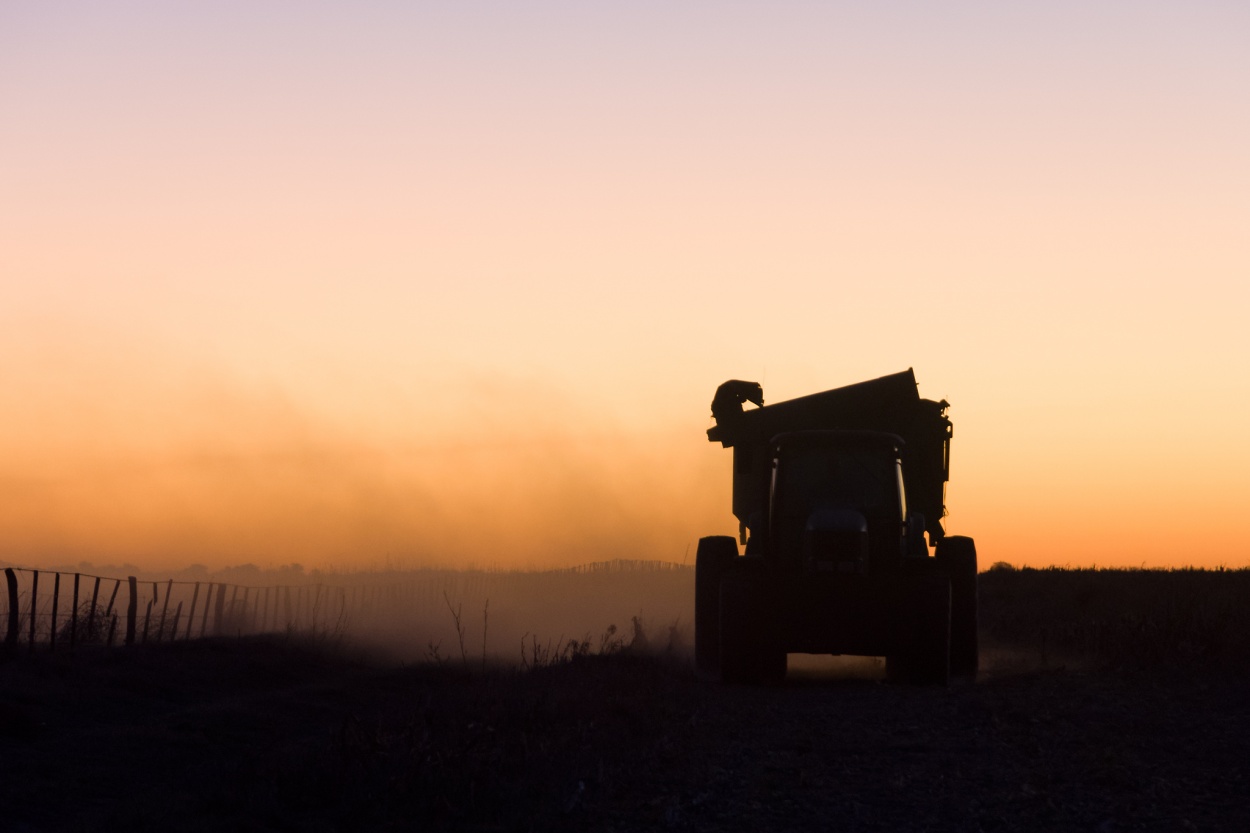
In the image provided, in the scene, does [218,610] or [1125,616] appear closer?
[1125,616]

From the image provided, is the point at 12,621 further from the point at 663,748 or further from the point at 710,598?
the point at 663,748

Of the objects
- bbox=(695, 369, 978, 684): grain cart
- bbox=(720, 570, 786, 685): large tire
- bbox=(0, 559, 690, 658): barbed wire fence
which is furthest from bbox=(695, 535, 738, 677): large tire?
bbox=(0, 559, 690, 658): barbed wire fence

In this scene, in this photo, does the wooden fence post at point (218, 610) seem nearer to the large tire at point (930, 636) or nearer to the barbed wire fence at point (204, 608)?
the barbed wire fence at point (204, 608)

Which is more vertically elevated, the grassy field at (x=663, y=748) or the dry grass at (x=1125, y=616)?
the dry grass at (x=1125, y=616)

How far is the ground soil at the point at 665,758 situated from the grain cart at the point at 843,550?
0.71 metres

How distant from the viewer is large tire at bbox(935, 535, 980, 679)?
57.9ft

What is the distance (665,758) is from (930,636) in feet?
23.2

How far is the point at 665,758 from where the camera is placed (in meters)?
10.2

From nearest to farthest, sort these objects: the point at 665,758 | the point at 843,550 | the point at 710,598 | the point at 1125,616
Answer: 1. the point at 665,758
2. the point at 843,550
3. the point at 710,598
4. the point at 1125,616

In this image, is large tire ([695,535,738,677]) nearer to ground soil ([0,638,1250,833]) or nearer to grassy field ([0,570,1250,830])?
grassy field ([0,570,1250,830])

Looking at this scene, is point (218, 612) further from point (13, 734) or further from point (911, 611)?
point (911, 611)

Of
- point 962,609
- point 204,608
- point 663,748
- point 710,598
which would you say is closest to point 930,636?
point 962,609

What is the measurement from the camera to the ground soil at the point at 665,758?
26.6 ft

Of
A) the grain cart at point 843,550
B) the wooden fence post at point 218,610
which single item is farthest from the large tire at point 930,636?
the wooden fence post at point 218,610
